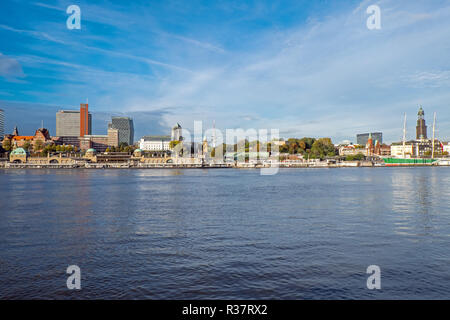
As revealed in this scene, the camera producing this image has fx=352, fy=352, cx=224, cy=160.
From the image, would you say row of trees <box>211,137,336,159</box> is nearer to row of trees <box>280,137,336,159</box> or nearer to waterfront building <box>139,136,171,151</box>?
row of trees <box>280,137,336,159</box>

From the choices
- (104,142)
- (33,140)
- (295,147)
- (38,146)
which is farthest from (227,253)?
(104,142)

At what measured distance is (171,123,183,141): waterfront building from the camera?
7462 inches

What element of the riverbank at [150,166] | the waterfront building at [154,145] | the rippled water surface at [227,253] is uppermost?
the waterfront building at [154,145]

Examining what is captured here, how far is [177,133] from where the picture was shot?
189625 millimetres

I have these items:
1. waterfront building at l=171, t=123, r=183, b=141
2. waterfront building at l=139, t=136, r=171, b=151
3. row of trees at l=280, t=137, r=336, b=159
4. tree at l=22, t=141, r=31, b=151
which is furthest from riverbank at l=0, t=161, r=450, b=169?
waterfront building at l=171, t=123, r=183, b=141

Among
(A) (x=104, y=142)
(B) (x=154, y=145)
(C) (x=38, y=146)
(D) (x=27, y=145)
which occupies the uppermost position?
(A) (x=104, y=142)

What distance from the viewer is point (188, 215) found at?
1831cm

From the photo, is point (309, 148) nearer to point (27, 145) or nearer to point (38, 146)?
point (38, 146)

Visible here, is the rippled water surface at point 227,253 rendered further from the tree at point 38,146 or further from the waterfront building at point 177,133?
the waterfront building at point 177,133

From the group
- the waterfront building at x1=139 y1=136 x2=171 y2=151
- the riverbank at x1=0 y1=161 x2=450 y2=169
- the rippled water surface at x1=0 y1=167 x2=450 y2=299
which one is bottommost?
the rippled water surface at x1=0 y1=167 x2=450 y2=299

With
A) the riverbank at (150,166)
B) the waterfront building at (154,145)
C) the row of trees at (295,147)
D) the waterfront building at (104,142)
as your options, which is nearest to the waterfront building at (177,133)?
→ the waterfront building at (154,145)

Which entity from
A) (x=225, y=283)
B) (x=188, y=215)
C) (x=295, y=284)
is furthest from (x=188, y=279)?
(x=188, y=215)

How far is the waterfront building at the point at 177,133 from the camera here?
7462 inches
